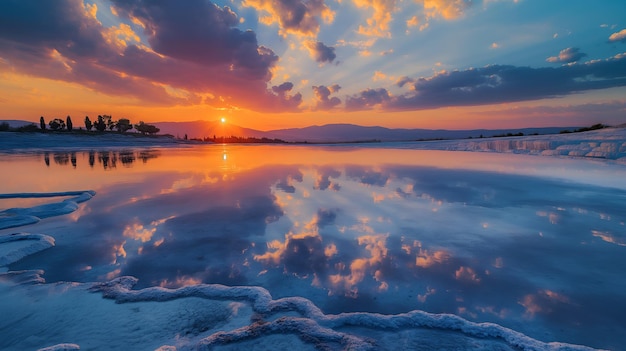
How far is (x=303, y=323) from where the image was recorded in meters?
2.48

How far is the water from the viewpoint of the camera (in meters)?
2.77

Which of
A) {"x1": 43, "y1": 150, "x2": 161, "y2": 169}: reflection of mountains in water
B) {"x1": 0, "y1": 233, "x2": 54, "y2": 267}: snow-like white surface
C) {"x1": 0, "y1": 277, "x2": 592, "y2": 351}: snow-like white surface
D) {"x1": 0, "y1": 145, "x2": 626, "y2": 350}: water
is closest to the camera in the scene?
{"x1": 0, "y1": 277, "x2": 592, "y2": 351}: snow-like white surface

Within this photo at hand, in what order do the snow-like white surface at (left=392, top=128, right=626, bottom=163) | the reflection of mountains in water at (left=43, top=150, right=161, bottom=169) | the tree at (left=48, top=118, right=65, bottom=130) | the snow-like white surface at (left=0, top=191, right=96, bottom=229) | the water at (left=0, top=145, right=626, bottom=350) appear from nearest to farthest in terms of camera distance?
the water at (left=0, top=145, right=626, bottom=350) < the snow-like white surface at (left=0, top=191, right=96, bottom=229) < the snow-like white surface at (left=392, top=128, right=626, bottom=163) < the reflection of mountains in water at (left=43, top=150, right=161, bottom=169) < the tree at (left=48, top=118, right=65, bottom=130)

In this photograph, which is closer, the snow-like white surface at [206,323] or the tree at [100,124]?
the snow-like white surface at [206,323]

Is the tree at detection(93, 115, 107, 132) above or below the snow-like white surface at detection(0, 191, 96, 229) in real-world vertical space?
above

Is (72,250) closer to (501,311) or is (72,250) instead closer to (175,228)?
(175,228)

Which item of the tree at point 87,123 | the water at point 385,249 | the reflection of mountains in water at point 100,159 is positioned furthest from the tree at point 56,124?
the water at point 385,249

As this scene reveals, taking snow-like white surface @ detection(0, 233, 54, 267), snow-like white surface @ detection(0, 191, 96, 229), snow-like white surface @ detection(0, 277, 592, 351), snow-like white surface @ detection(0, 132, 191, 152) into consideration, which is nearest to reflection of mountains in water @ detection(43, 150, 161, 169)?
snow-like white surface @ detection(0, 191, 96, 229)

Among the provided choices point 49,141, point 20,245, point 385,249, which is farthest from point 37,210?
point 49,141

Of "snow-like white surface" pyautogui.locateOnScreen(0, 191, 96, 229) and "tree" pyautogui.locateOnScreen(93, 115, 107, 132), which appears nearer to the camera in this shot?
"snow-like white surface" pyautogui.locateOnScreen(0, 191, 96, 229)

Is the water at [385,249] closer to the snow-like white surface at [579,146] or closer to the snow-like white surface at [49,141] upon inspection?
the snow-like white surface at [579,146]

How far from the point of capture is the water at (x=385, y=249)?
2.77 meters

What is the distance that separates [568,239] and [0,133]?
52650 millimetres

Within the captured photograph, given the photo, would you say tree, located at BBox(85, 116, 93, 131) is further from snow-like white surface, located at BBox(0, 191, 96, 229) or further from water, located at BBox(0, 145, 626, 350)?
snow-like white surface, located at BBox(0, 191, 96, 229)
